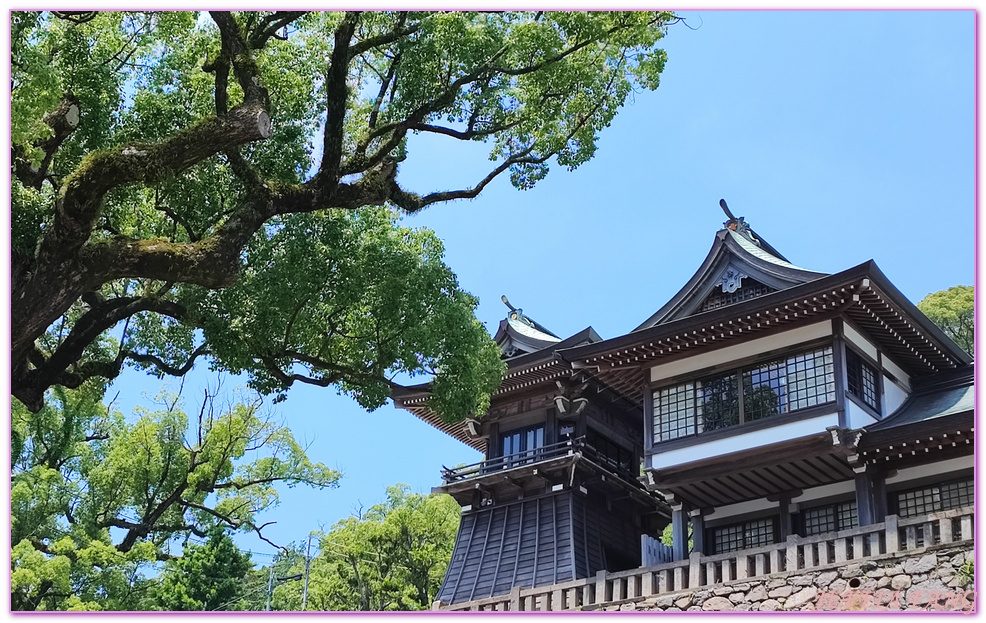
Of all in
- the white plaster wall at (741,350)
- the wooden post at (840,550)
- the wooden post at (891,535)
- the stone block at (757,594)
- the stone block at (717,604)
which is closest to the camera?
the wooden post at (891,535)

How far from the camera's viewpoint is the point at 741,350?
21.2m

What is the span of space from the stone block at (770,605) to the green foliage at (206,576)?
12.8m

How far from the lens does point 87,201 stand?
40.4ft

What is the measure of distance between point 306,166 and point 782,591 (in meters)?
10.5

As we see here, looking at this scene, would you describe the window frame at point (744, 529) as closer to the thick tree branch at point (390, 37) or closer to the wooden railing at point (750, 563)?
the wooden railing at point (750, 563)

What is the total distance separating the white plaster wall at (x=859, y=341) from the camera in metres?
20.2

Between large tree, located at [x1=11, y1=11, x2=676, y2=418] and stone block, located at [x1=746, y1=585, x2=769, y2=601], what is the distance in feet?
18.8

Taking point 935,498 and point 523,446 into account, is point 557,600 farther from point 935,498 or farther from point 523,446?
point 935,498

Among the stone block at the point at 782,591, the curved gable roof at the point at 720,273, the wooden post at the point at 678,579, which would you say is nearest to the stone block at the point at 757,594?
the stone block at the point at 782,591

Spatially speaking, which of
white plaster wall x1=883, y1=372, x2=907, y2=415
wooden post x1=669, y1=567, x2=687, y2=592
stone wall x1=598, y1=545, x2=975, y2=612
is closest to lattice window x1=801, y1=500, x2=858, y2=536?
white plaster wall x1=883, y1=372, x2=907, y2=415

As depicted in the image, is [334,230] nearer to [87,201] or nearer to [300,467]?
[87,201]

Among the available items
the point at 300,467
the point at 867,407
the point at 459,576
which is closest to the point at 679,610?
the point at 867,407

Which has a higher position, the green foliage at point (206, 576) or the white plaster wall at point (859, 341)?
the white plaster wall at point (859, 341)

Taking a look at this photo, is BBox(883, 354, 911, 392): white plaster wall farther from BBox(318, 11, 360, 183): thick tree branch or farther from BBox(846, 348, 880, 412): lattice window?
BBox(318, 11, 360, 183): thick tree branch
